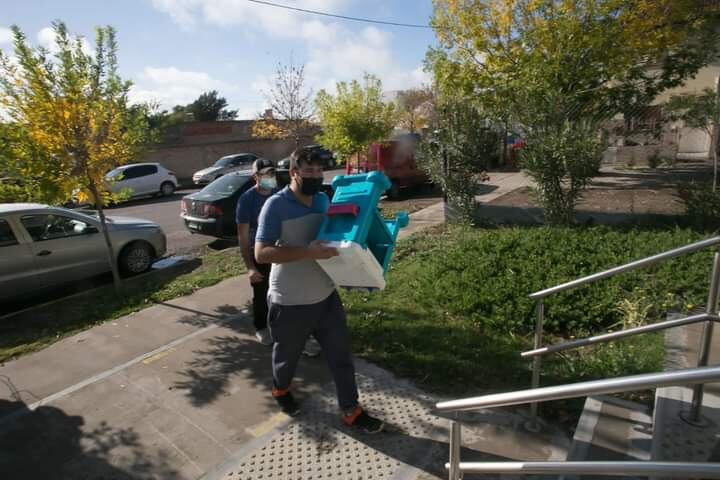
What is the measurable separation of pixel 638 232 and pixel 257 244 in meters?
6.72

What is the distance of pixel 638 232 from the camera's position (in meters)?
6.88

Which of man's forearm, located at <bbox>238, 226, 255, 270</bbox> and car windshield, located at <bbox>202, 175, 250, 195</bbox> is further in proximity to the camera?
car windshield, located at <bbox>202, 175, 250, 195</bbox>

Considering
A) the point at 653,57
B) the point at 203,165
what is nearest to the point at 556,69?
the point at 653,57

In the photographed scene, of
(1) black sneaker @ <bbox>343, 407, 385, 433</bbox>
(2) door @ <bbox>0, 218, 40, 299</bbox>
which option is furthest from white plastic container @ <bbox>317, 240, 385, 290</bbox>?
(2) door @ <bbox>0, 218, 40, 299</bbox>

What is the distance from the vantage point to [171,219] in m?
12.7

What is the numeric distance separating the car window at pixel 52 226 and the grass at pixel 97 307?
0.96 m

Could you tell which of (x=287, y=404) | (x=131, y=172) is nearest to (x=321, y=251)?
(x=287, y=404)

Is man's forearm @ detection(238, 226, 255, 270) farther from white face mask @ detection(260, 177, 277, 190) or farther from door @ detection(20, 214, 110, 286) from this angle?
door @ detection(20, 214, 110, 286)

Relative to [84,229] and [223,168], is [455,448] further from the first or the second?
[223,168]

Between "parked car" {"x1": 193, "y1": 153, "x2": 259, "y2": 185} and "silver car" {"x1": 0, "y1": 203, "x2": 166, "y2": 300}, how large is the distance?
45.5 ft

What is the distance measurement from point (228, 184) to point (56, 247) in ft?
12.3

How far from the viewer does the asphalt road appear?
365 inches

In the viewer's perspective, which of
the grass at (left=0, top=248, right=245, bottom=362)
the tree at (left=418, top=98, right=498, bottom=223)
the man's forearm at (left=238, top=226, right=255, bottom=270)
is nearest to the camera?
the man's forearm at (left=238, top=226, right=255, bottom=270)

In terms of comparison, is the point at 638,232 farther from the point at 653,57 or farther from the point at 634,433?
the point at 653,57
